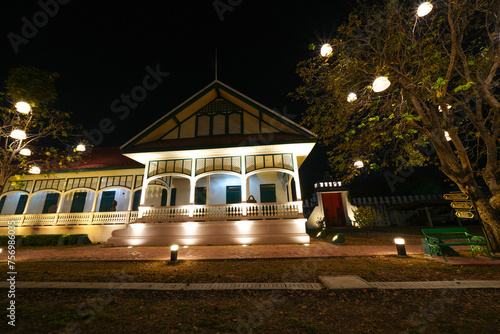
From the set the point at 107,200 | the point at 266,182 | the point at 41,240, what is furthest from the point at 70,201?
the point at 266,182

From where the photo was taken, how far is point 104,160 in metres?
15.8

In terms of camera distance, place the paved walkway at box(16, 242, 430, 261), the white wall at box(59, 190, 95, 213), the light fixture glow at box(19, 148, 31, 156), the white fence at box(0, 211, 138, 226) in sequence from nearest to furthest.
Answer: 1. the paved walkway at box(16, 242, 430, 261)
2. the light fixture glow at box(19, 148, 31, 156)
3. the white fence at box(0, 211, 138, 226)
4. the white wall at box(59, 190, 95, 213)

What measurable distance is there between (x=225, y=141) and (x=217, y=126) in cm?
201

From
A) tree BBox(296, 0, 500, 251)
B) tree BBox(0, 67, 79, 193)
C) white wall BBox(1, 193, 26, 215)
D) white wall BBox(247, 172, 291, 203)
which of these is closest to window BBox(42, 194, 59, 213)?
white wall BBox(1, 193, 26, 215)

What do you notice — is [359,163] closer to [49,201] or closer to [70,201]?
[70,201]

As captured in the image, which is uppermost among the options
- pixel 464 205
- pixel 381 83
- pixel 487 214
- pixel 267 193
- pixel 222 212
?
pixel 381 83

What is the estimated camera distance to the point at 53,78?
10.1 metres

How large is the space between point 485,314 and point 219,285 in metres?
4.39

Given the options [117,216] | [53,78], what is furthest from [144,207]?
[53,78]

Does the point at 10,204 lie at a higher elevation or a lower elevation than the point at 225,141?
lower

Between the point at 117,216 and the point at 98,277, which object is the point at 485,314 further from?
the point at 117,216

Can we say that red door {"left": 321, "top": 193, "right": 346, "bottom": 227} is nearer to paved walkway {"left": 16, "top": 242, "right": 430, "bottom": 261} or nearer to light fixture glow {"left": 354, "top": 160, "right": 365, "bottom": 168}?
paved walkway {"left": 16, "top": 242, "right": 430, "bottom": 261}

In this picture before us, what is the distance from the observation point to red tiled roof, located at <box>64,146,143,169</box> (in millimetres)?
14914

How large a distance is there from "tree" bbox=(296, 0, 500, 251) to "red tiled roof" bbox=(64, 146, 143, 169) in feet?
44.9
